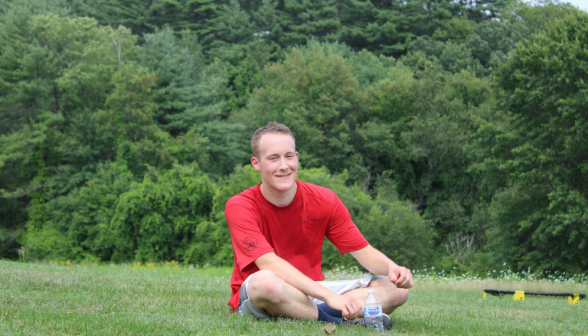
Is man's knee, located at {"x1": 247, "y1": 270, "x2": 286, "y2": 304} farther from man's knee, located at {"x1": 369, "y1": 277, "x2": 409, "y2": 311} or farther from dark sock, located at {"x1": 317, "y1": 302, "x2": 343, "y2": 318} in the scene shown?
man's knee, located at {"x1": 369, "y1": 277, "x2": 409, "y2": 311}

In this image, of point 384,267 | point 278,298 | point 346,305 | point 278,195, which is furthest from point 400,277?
point 278,195

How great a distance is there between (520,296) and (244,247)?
5.50m

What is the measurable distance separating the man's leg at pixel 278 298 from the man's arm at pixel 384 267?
1.99ft

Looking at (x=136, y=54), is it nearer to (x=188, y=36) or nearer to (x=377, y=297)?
(x=188, y=36)

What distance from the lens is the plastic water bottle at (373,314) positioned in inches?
174

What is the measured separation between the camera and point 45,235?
114 feet

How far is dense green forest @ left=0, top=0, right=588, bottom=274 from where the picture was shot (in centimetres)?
2523

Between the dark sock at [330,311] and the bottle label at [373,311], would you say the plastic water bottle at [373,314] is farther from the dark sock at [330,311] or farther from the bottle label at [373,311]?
the dark sock at [330,311]

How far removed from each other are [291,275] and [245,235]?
0.48 metres

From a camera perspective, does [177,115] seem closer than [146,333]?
No

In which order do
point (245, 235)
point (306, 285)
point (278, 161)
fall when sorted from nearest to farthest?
point (306, 285) → point (245, 235) → point (278, 161)

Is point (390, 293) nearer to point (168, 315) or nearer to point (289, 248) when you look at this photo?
point (289, 248)

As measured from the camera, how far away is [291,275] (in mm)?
4414

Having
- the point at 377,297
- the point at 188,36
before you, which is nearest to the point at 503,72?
the point at 377,297
